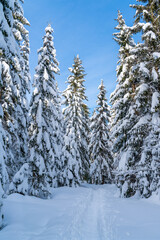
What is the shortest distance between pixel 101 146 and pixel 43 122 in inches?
572

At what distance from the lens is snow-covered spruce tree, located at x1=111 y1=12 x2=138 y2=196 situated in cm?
1234

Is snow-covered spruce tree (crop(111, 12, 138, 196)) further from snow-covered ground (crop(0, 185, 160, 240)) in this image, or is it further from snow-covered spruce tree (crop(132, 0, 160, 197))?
snow-covered ground (crop(0, 185, 160, 240))

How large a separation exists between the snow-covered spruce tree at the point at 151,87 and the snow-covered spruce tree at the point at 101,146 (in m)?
14.3

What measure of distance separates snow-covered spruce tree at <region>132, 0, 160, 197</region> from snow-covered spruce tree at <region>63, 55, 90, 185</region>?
10545 mm

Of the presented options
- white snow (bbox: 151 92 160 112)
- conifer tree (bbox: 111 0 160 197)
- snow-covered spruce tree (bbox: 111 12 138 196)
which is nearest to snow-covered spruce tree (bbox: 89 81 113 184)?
snow-covered spruce tree (bbox: 111 12 138 196)

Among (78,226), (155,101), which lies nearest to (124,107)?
(155,101)

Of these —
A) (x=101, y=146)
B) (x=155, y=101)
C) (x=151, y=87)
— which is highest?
(x=151, y=87)

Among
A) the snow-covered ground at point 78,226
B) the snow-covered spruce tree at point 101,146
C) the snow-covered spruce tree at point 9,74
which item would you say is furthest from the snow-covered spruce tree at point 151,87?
the snow-covered spruce tree at point 101,146

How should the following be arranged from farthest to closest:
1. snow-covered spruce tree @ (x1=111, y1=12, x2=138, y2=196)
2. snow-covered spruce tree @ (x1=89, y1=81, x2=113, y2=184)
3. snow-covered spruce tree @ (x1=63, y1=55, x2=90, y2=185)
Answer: snow-covered spruce tree @ (x1=89, y1=81, x2=113, y2=184)
snow-covered spruce tree @ (x1=63, y1=55, x2=90, y2=185)
snow-covered spruce tree @ (x1=111, y1=12, x2=138, y2=196)

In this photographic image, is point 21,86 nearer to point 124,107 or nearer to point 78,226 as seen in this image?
point 124,107

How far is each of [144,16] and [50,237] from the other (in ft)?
44.9

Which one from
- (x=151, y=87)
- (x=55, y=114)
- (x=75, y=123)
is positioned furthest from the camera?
(x=75, y=123)

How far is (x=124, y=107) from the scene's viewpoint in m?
14.7

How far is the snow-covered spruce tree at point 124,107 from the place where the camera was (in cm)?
1234
